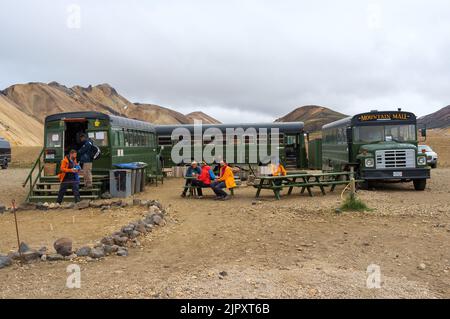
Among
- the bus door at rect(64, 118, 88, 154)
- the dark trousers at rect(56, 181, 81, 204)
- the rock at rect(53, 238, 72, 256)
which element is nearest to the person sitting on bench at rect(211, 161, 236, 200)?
the dark trousers at rect(56, 181, 81, 204)

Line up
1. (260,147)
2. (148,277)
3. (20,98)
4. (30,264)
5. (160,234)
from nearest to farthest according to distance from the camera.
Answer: (148,277), (30,264), (160,234), (260,147), (20,98)

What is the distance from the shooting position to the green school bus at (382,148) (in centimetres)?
1479

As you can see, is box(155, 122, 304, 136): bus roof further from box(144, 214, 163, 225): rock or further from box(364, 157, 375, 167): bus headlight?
box(144, 214, 163, 225): rock

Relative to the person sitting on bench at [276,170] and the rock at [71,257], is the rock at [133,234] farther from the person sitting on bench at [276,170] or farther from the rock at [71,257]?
the person sitting on bench at [276,170]

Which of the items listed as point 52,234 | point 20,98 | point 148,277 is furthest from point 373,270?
point 20,98

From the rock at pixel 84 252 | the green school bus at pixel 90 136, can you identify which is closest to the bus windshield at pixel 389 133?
the green school bus at pixel 90 136

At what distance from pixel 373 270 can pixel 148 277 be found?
2883 mm

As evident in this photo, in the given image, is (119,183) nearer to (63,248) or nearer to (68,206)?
(68,206)

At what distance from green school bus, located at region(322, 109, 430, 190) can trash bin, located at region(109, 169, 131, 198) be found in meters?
7.65

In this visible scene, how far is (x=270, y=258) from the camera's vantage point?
6621mm

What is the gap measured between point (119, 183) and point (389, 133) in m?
9.32
